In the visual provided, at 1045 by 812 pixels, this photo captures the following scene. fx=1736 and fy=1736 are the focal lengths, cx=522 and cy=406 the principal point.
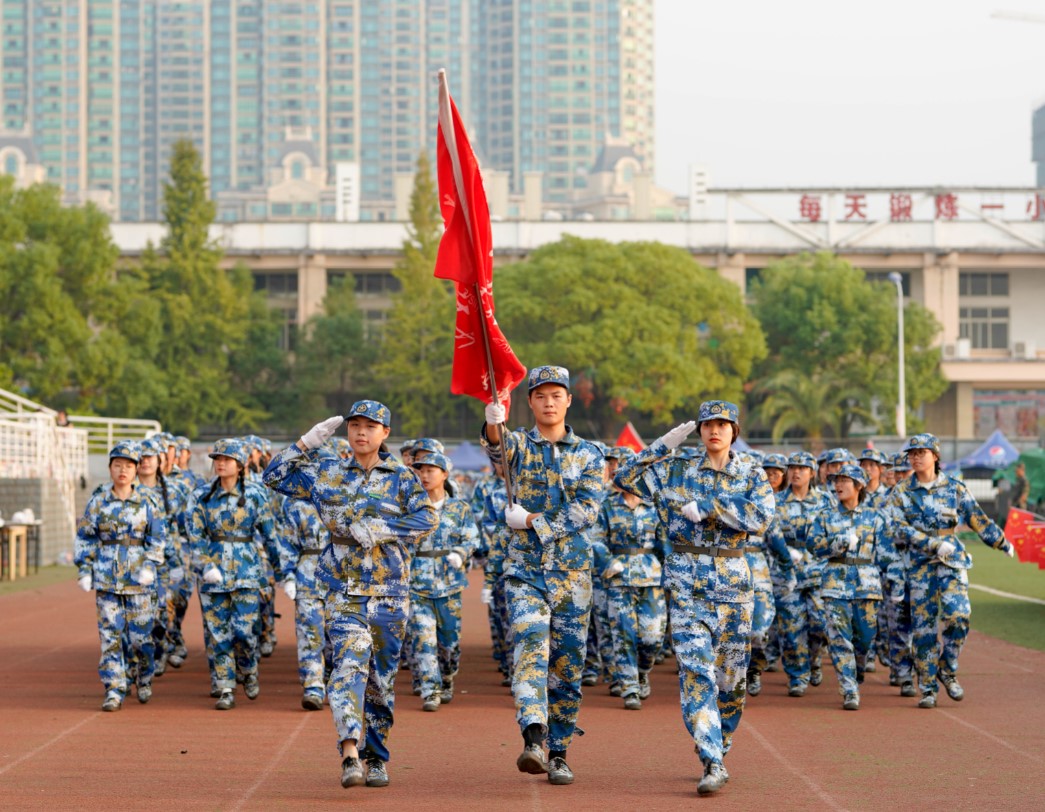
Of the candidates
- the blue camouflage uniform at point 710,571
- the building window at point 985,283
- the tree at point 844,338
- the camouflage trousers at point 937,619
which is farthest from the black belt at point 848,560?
the building window at point 985,283

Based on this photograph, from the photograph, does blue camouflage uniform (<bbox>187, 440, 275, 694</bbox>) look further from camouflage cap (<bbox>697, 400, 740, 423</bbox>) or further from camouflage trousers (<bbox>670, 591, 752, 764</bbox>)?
camouflage cap (<bbox>697, 400, 740, 423</bbox>)

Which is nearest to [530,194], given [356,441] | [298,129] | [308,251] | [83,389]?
[308,251]

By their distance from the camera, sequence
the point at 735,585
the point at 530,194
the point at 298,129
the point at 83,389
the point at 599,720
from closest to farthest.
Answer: the point at 735,585
the point at 599,720
the point at 83,389
the point at 530,194
the point at 298,129

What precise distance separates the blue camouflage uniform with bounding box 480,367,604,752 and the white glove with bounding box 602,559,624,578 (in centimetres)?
389

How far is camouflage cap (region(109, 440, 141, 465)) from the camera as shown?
12.2 m

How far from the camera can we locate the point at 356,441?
8.91m

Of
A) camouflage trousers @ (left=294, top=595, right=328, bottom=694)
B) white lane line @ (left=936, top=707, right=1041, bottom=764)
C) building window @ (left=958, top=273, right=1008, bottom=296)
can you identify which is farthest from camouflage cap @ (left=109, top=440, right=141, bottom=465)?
building window @ (left=958, top=273, right=1008, bottom=296)

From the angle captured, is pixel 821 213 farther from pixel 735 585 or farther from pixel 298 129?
pixel 298 129

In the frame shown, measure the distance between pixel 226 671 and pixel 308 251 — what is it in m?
65.3

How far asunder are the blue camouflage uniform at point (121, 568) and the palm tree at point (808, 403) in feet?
167

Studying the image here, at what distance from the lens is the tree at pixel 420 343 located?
65.4 meters

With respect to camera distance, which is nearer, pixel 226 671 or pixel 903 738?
pixel 903 738

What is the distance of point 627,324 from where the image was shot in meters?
58.4

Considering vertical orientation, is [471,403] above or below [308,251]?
below
